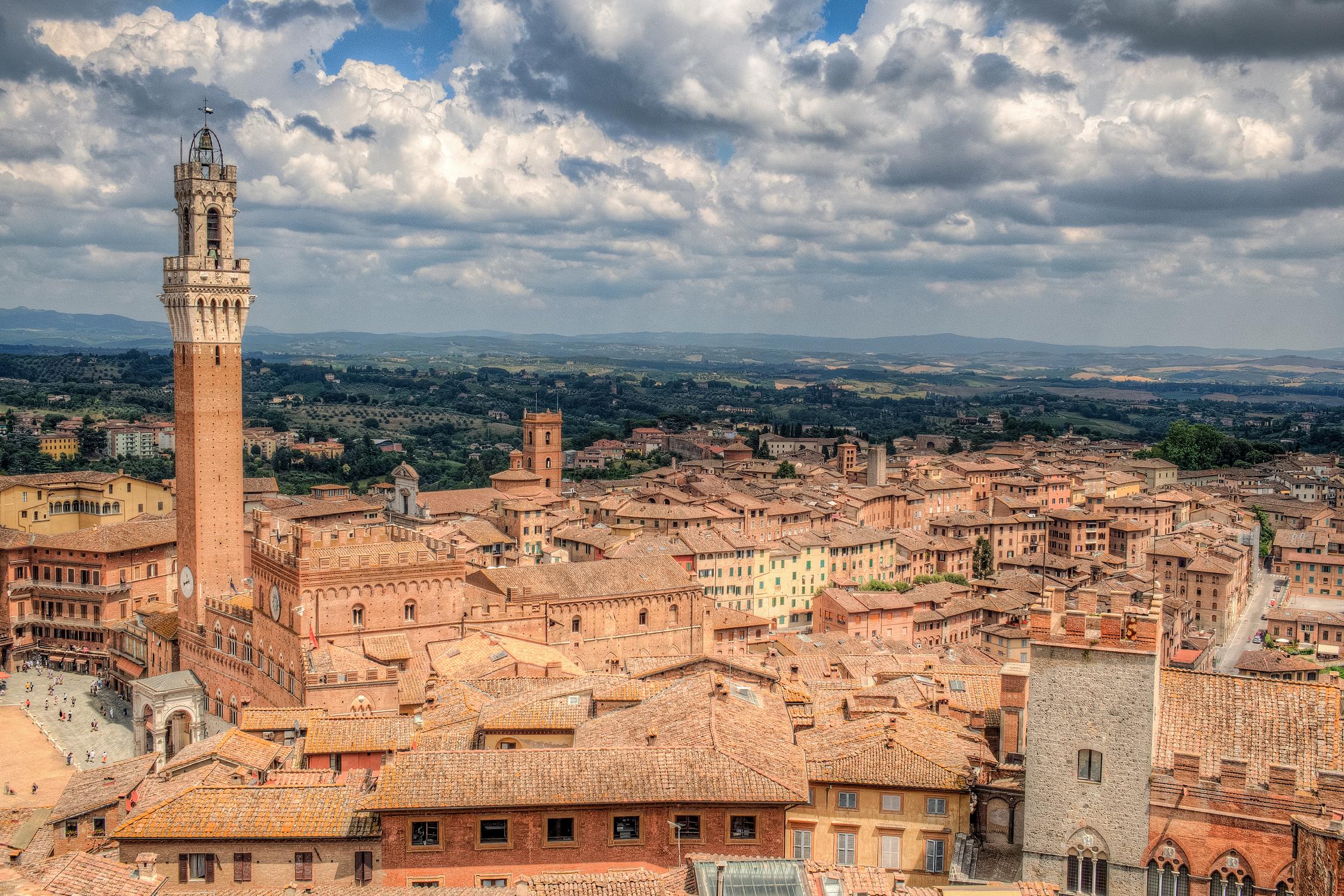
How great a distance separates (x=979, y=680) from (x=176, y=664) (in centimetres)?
4094

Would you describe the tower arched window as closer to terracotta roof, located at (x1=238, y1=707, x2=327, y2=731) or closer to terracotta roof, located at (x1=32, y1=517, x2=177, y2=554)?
terracotta roof, located at (x1=32, y1=517, x2=177, y2=554)

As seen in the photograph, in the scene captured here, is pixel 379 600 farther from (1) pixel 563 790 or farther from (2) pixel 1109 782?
(2) pixel 1109 782

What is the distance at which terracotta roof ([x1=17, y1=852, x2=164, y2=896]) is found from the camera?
18.5 metres

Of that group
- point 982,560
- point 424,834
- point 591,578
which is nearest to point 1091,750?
point 424,834

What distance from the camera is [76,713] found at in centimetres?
6556

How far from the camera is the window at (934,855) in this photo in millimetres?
27281

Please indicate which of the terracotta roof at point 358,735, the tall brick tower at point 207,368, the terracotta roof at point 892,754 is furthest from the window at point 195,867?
the tall brick tower at point 207,368

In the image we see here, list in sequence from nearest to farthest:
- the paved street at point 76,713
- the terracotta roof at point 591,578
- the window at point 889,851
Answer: the window at point 889,851
the paved street at point 76,713
the terracotta roof at point 591,578

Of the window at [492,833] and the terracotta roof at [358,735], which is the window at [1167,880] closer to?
the window at [492,833]

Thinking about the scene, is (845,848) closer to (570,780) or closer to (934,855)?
(934,855)

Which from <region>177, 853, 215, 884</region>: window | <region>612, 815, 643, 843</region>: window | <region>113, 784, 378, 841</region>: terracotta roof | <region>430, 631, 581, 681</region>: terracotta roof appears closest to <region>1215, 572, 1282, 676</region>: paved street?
<region>430, 631, 581, 681</region>: terracotta roof

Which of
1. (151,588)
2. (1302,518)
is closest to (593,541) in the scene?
(151,588)

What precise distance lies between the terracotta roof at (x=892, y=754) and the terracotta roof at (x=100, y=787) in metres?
17.3

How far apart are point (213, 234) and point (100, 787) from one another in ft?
134
